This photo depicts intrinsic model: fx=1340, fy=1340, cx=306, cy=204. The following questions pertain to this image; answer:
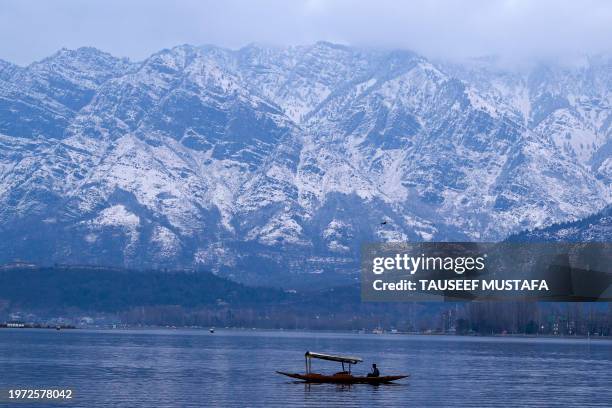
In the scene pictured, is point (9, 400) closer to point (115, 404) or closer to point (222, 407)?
point (115, 404)

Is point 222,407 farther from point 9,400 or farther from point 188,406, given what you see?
point 9,400

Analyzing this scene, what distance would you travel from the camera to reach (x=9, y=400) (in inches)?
7721

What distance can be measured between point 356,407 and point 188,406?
24957 millimetres

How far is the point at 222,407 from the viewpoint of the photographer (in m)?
196

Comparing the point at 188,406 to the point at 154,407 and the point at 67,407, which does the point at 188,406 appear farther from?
the point at 67,407

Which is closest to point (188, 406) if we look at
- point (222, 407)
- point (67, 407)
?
point (222, 407)

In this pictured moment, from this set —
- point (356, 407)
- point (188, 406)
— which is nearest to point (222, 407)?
point (188, 406)

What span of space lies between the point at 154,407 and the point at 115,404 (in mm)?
6744

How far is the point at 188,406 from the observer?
196 metres

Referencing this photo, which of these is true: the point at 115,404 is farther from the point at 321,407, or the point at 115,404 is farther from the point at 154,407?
the point at 321,407

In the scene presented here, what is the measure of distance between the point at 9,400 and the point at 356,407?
5106 centimetres

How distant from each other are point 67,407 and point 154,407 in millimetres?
12377

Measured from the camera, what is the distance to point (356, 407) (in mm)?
199625

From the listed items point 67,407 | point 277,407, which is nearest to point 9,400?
point 67,407
